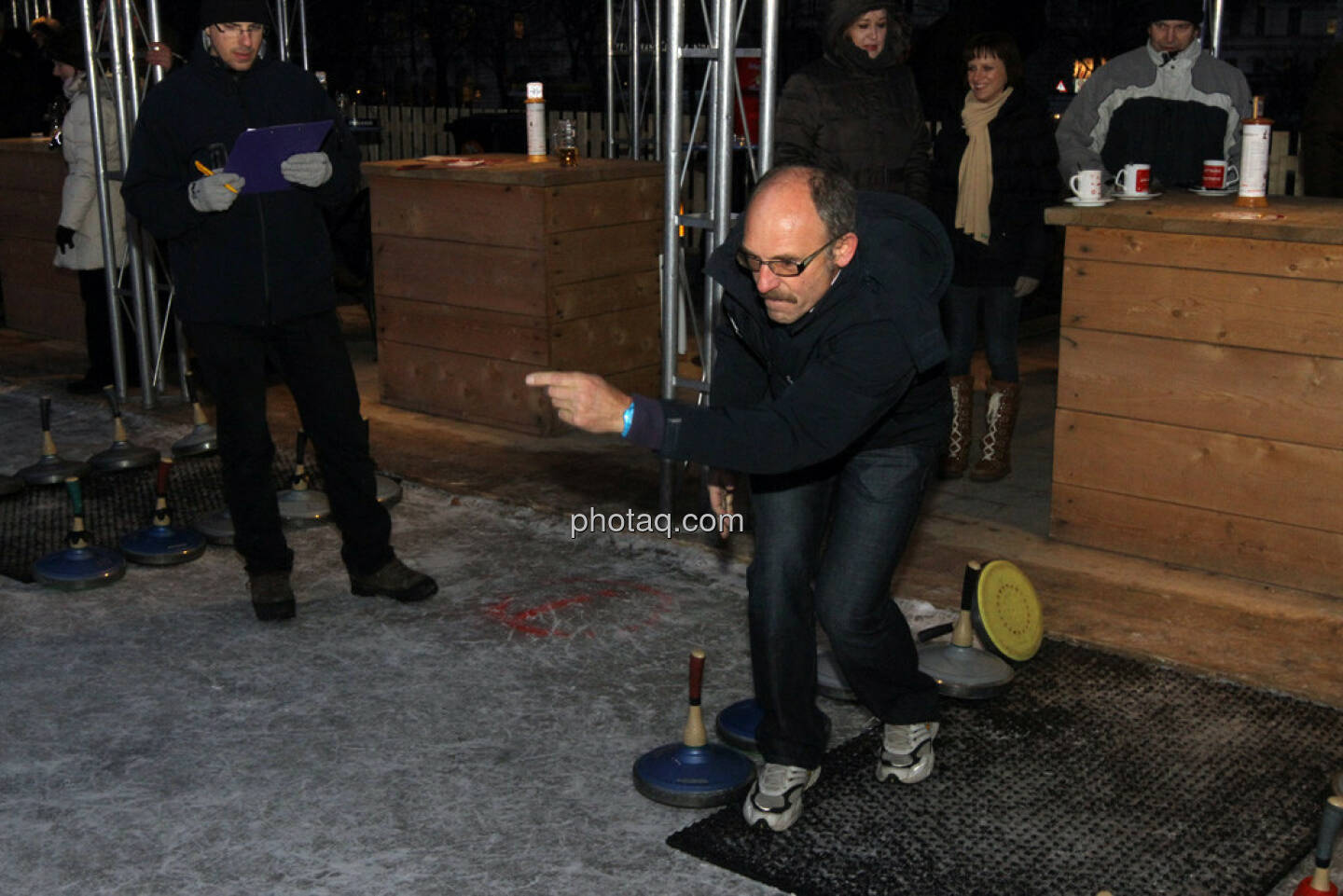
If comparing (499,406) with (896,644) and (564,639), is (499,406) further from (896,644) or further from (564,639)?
(896,644)

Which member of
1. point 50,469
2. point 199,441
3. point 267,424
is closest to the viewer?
point 267,424

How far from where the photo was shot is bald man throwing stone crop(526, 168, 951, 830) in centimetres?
338

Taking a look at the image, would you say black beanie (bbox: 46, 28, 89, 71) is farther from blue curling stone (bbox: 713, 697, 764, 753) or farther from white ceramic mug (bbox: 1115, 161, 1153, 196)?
blue curling stone (bbox: 713, 697, 764, 753)

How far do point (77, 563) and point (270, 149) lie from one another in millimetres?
1916

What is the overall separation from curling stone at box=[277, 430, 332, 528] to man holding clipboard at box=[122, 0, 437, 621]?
1157mm

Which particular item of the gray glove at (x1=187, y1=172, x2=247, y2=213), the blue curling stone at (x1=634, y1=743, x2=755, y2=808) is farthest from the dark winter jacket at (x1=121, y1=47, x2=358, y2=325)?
the blue curling stone at (x1=634, y1=743, x2=755, y2=808)

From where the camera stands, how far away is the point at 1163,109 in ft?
22.3

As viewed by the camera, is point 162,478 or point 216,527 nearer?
point 162,478

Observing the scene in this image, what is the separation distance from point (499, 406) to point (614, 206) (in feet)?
4.00

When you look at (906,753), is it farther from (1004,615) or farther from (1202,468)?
(1202,468)

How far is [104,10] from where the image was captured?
8.31m

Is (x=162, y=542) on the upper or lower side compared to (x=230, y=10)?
lower

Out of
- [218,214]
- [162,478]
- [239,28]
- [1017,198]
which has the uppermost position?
[239,28]

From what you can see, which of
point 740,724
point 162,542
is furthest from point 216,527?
point 740,724
